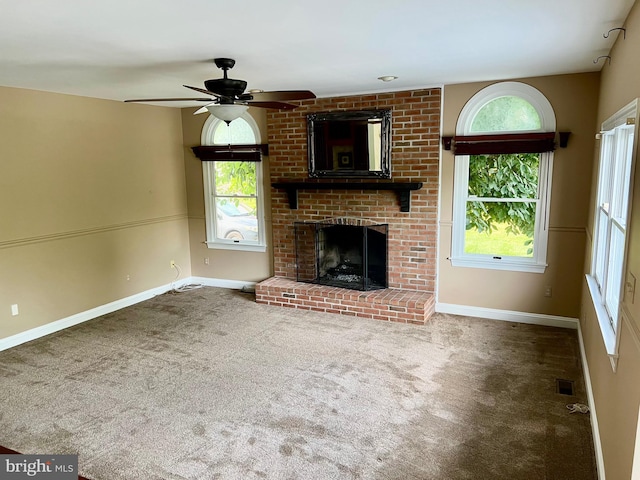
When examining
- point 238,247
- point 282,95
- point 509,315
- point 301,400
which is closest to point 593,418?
point 301,400

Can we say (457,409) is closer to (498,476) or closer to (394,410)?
(394,410)

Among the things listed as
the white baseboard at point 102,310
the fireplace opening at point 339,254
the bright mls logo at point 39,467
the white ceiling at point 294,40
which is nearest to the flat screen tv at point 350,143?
the fireplace opening at point 339,254

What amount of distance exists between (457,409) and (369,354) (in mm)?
1041

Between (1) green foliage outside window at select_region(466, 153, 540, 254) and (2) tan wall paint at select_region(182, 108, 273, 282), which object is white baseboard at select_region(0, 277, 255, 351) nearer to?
(2) tan wall paint at select_region(182, 108, 273, 282)

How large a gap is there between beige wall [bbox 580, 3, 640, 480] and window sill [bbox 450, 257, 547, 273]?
1.49 m

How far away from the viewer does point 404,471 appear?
2.44 metres

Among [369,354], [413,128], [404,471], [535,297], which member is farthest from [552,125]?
[404,471]

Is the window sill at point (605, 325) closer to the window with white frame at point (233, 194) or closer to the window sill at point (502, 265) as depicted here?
the window sill at point (502, 265)

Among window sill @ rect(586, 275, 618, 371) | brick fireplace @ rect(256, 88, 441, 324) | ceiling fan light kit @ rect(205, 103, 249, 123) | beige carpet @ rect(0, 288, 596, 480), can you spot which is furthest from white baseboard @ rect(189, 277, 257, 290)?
window sill @ rect(586, 275, 618, 371)

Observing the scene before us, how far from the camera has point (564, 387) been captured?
3312 mm

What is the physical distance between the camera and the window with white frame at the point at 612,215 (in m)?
2.31

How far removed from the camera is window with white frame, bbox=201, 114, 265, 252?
5.85 m

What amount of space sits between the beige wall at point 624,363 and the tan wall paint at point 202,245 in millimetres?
3907

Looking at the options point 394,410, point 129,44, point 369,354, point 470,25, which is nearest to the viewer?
point 470,25
